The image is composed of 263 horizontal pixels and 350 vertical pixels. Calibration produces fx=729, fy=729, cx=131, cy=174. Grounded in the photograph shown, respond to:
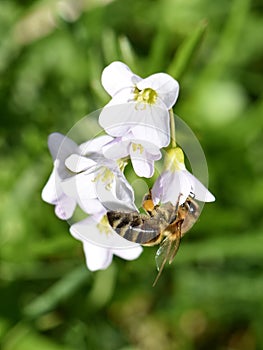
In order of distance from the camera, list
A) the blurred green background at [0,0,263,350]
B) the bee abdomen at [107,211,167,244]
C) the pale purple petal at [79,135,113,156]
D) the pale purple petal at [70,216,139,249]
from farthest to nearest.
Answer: the blurred green background at [0,0,263,350] → the pale purple petal at [70,216,139,249] → the pale purple petal at [79,135,113,156] → the bee abdomen at [107,211,167,244]

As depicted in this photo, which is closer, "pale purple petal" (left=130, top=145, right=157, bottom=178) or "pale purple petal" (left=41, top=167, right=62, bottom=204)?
"pale purple petal" (left=130, top=145, right=157, bottom=178)

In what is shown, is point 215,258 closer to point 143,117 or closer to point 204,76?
point 204,76

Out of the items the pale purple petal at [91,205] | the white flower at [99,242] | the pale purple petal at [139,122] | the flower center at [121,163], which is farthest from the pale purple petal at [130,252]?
the pale purple petal at [139,122]

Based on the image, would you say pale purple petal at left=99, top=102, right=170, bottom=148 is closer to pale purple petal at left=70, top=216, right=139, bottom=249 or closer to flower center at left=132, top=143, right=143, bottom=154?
flower center at left=132, top=143, right=143, bottom=154

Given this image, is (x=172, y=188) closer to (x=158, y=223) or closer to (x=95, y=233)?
(x=158, y=223)

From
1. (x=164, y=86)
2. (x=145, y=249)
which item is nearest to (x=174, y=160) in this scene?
(x=164, y=86)

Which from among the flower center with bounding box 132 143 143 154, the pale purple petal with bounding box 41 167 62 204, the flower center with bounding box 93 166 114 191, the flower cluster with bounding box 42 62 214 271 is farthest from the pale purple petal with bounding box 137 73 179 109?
the pale purple petal with bounding box 41 167 62 204

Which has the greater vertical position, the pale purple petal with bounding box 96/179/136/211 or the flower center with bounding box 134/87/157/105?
the flower center with bounding box 134/87/157/105
